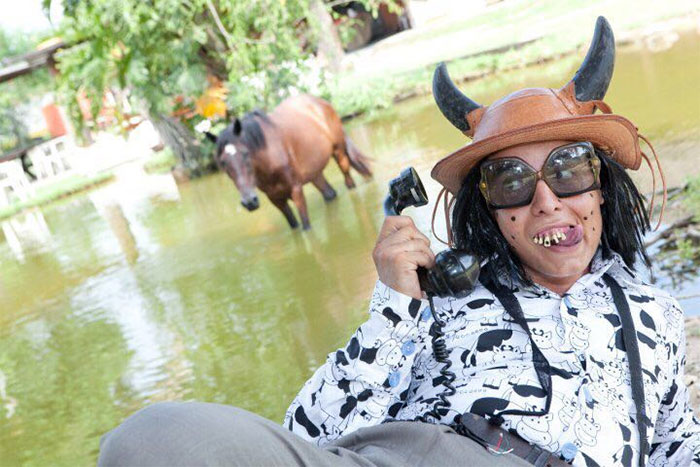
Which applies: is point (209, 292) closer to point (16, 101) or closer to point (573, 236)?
point (573, 236)

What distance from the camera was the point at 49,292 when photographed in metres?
9.46

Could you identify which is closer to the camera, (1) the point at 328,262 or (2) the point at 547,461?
(2) the point at 547,461

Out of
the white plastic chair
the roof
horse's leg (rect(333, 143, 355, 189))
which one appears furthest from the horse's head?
the white plastic chair

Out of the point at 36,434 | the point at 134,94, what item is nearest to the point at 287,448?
the point at 36,434

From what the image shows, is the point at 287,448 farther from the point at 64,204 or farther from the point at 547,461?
the point at 64,204

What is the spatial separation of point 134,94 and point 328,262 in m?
10.3

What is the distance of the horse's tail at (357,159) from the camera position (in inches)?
396

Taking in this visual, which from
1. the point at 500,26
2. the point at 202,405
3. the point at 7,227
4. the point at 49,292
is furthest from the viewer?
the point at 500,26

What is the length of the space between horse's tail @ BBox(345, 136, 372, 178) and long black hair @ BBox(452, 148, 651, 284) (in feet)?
24.5

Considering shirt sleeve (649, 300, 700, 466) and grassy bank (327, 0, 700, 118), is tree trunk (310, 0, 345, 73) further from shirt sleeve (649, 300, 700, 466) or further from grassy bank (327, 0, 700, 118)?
shirt sleeve (649, 300, 700, 466)

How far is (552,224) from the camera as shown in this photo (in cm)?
238

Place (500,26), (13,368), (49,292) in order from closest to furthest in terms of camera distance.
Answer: (13,368), (49,292), (500,26)

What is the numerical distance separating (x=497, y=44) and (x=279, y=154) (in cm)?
1032

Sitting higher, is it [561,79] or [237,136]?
[237,136]
